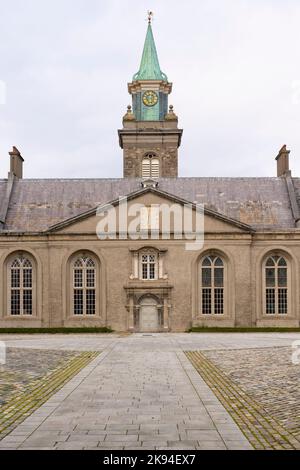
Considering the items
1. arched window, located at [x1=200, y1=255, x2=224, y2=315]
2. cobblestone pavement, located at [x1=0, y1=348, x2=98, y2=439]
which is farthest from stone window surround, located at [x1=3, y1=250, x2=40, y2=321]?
cobblestone pavement, located at [x1=0, y1=348, x2=98, y2=439]

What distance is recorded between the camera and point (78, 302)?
46.6 m

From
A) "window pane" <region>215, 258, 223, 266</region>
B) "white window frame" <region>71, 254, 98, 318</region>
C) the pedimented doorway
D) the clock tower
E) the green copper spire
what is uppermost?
the green copper spire

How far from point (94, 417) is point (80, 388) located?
13.0ft

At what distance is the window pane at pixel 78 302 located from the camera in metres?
46.5

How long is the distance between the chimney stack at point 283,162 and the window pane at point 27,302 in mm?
23556

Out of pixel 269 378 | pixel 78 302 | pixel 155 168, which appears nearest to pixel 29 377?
pixel 269 378

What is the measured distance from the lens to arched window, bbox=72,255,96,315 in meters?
46.4

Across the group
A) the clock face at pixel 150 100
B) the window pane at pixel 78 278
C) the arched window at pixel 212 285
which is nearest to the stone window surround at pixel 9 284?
the window pane at pixel 78 278

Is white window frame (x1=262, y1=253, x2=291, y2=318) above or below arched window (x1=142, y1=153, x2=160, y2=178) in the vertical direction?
below

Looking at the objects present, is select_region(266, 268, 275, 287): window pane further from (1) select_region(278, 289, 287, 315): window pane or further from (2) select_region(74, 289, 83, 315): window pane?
(2) select_region(74, 289, 83, 315): window pane

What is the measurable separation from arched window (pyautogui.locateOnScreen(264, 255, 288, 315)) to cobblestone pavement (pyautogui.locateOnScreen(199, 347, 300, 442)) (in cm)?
1972

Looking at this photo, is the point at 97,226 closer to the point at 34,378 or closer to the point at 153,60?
the point at 153,60

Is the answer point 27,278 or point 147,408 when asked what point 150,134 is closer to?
point 27,278
